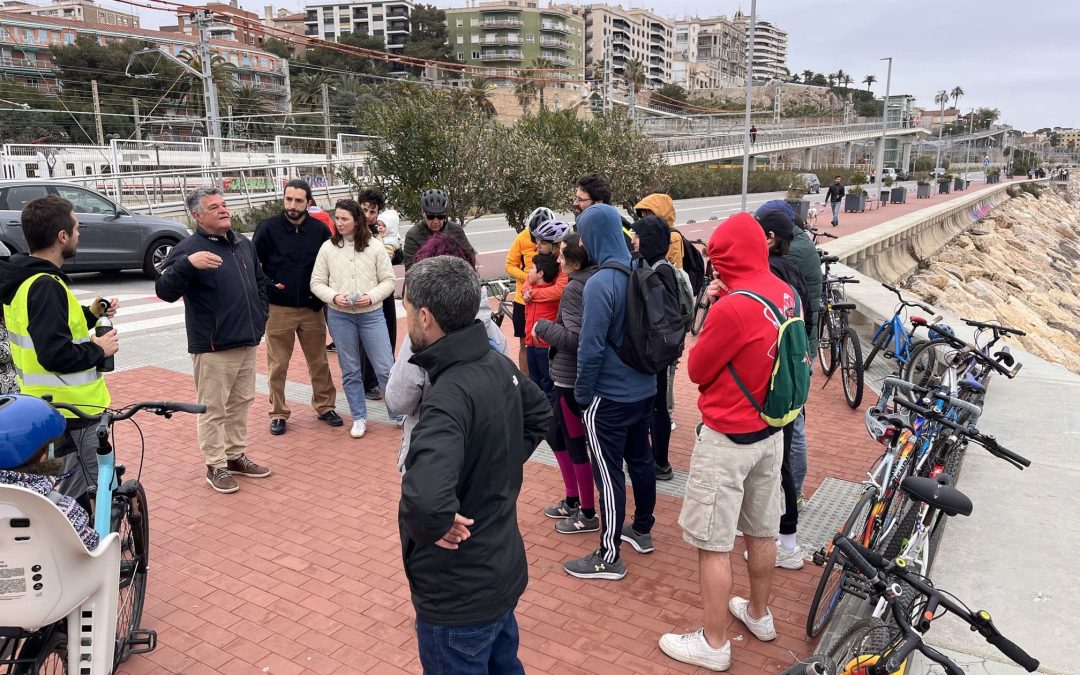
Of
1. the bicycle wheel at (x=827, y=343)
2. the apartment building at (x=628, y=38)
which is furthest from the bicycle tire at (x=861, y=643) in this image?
the apartment building at (x=628, y=38)

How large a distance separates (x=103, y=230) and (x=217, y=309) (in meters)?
10.5

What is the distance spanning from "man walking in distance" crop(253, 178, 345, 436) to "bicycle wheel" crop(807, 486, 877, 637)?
4373mm

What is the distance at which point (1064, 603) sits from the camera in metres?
3.62

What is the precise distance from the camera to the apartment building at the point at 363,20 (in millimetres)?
127062

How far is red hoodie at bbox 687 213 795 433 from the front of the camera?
3.26 m

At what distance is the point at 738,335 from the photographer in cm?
324

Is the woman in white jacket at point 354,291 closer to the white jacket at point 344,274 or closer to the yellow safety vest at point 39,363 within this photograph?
the white jacket at point 344,274

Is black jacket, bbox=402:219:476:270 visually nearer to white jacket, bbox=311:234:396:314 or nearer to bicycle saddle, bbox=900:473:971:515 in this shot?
white jacket, bbox=311:234:396:314

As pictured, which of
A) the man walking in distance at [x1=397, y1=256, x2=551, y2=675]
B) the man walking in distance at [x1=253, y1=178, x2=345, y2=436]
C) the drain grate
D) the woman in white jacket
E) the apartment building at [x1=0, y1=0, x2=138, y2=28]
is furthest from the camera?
the apartment building at [x1=0, y1=0, x2=138, y2=28]

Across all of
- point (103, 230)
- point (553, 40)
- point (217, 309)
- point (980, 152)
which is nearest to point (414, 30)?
point (553, 40)

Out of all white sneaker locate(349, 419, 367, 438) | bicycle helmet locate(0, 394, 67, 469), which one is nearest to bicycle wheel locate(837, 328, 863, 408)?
white sneaker locate(349, 419, 367, 438)

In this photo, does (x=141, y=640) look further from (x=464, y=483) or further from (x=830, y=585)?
(x=830, y=585)

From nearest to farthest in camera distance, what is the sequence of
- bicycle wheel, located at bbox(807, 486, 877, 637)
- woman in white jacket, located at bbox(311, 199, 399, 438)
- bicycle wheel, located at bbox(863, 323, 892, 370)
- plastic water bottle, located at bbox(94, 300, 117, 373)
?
1. bicycle wheel, located at bbox(807, 486, 877, 637)
2. plastic water bottle, located at bbox(94, 300, 117, 373)
3. woman in white jacket, located at bbox(311, 199, 399, 438)
4. bicycle wheel, located at bbox(863, 323, 892, 370)

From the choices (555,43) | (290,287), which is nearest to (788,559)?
(290,287)
